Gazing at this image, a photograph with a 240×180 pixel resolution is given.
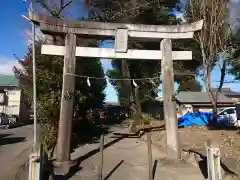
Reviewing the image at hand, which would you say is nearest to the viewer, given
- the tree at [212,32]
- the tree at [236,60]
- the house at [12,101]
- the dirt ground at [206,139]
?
the dirt ground at [206,139]

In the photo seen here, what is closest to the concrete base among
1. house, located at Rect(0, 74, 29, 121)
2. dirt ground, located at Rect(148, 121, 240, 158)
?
dirt ground, located at Rect(148, 121, 240, 158)

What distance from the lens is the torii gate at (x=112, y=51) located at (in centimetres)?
983

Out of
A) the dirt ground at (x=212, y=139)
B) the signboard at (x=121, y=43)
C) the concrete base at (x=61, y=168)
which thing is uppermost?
the signboard at (x=121, y=43)

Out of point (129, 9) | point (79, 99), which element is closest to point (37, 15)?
point (79, 99)

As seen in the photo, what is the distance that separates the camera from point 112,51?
10.7 meters

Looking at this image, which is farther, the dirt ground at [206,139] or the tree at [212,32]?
the tree at [212,32]

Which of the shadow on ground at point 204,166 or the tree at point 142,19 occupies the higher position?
the tree at point 142,19

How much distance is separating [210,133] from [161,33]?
6.60 meters

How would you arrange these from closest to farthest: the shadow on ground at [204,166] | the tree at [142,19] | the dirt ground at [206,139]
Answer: the shadow on ground at [204,166]
the dirt ground at [206,139]
the tree at [142,19]

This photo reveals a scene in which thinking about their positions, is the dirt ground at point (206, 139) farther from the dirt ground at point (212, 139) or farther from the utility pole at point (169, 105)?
the utility pole at point (169, 105)

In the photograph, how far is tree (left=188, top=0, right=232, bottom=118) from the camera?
1830 centimetres

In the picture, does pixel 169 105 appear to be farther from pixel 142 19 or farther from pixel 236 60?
pixel 142 19

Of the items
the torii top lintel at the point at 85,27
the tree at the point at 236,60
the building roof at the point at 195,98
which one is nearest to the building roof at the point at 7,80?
the building roof at the point at 195,98

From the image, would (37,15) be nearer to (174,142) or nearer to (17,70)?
(174,142)
